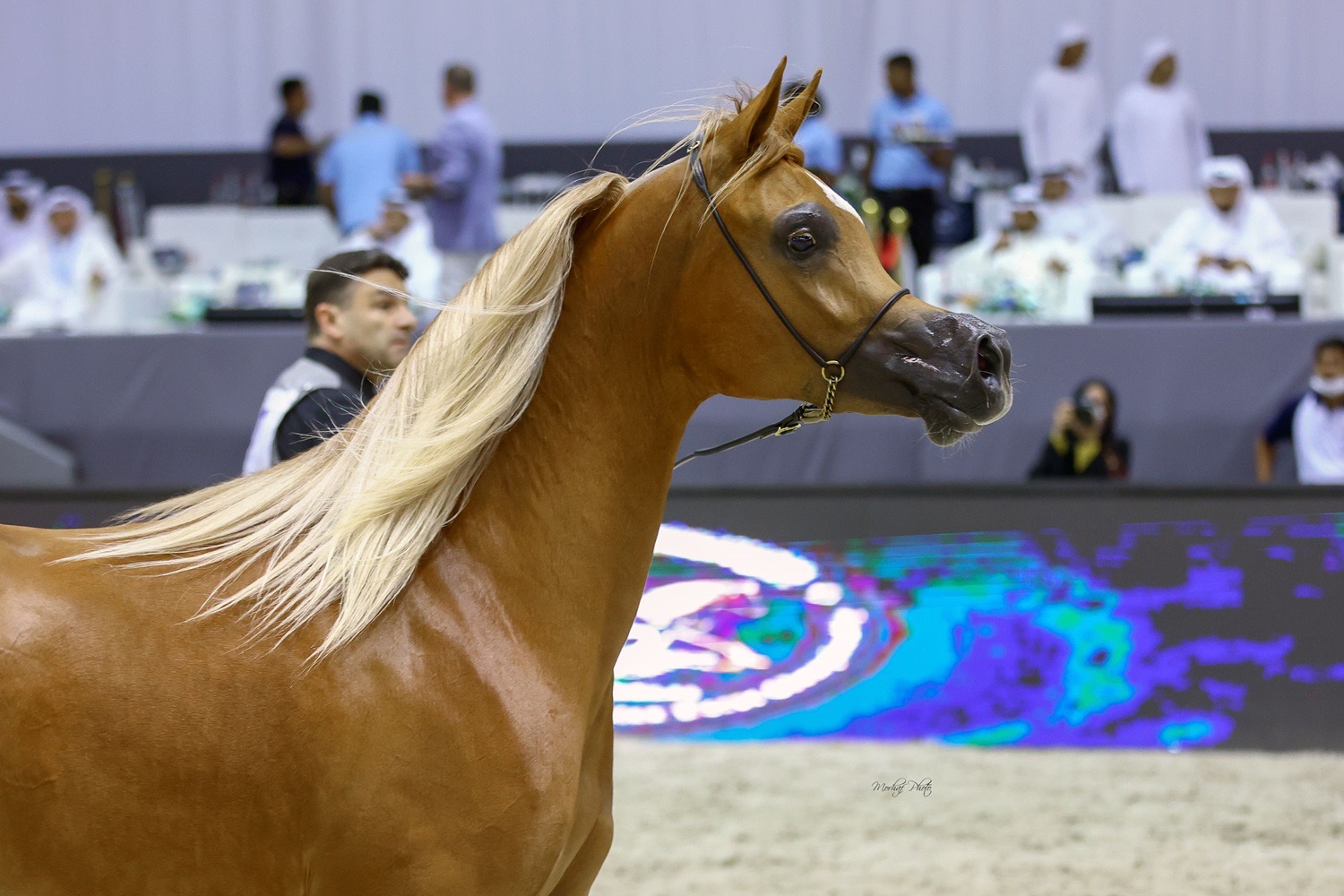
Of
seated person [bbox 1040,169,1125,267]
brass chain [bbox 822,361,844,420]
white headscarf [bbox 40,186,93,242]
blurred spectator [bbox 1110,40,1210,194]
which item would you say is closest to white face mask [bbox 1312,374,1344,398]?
seated person [bbox 1040,169,1125,267]

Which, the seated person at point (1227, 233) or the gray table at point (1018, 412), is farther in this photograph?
the seated person at point (1227, 233)

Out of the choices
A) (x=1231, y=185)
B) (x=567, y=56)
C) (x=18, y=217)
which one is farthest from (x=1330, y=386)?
(x=18, y=217)

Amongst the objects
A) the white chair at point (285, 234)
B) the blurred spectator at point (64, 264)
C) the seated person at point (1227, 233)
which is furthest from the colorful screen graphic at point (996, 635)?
the white chair at point (285, 234)

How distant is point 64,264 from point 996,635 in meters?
7.27

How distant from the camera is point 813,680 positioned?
→ 4984 mm

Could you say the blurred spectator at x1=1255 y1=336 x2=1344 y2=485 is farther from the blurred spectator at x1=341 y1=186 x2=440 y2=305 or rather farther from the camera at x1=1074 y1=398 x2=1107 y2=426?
the blurred spectator at x1=341 y1=186 x2=440 y2=305

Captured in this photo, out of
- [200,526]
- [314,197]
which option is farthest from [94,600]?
[314,197]

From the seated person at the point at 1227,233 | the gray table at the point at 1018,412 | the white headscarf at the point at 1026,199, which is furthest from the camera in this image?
the white headscarf at the point at 1026,199

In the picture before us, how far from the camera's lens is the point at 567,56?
1273 centimetres

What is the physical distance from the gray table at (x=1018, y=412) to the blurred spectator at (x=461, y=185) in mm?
2090

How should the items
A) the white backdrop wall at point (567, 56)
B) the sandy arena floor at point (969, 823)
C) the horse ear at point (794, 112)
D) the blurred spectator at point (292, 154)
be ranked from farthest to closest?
the white backdrop wall at point (567, 56) → the blurred spectator at point (292, 154) → the sandy arena floor at point (969, 823) → the horse ear at point (794, 112)

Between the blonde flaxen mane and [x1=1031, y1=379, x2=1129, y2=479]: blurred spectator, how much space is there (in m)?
4.35

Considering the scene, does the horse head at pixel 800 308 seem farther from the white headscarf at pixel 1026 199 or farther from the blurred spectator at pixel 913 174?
the blurred spectator at pixel 913 174

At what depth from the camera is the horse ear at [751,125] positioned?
1877 mm
